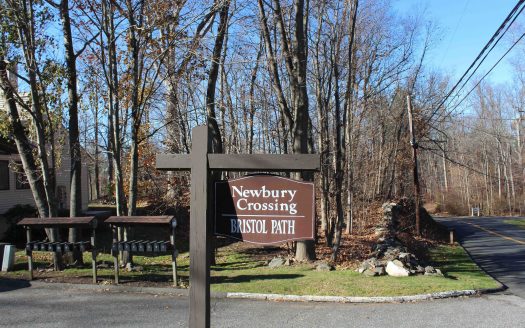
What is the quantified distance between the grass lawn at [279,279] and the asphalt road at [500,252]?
Result: 0.73 meters

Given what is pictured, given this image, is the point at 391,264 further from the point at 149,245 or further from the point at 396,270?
the point at 149,245

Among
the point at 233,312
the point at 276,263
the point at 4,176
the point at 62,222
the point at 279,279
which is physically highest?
the point at 4,176

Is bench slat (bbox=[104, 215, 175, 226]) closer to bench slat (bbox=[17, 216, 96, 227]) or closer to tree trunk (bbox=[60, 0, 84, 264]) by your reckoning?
bench slat (bbox=[17, 216, 96, 227])

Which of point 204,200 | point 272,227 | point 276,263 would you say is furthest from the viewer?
point 276,263

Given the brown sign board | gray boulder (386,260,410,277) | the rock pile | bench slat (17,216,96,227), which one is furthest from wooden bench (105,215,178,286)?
the brown sign board

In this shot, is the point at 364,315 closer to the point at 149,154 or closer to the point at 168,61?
the point at 168,61

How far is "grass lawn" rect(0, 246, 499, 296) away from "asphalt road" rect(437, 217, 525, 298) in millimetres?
731

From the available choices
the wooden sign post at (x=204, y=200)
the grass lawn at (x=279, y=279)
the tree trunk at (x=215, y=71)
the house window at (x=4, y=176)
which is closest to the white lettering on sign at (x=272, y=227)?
the wooden sign post at (x=204, y=200)

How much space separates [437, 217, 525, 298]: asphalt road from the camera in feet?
41.7

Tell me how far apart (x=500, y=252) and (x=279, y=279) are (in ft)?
40.9

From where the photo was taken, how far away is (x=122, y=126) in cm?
1298

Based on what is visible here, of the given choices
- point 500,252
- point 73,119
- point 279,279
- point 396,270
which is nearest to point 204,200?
point 279,279

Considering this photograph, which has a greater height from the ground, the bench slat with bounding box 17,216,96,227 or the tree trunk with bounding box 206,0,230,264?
the tree trunk with bounding box 206,0,230,264

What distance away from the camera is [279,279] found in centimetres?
1066
